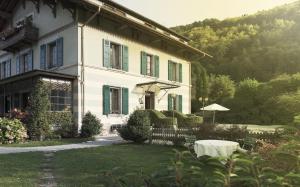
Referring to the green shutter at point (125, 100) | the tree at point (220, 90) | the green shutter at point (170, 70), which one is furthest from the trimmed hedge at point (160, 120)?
the tree at point (220, 90)

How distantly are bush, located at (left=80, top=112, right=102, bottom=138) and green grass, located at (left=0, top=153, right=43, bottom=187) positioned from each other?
6.26 metres

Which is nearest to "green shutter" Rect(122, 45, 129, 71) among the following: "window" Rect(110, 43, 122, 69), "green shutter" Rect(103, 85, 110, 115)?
"window" Rect(110, 43, 122, 69)

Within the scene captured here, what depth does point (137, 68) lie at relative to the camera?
20.9 meters

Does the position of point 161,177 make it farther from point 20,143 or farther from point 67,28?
point 67,28

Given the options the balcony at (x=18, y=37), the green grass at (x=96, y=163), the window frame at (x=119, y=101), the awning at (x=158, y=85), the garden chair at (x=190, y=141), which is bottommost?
the green grass at (x=96, y=163)

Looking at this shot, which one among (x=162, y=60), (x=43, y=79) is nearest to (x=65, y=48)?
(x=43, y=79)

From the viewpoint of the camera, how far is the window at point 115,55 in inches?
766

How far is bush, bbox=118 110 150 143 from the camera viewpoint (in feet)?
44.7

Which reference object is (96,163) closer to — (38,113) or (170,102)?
(38,113)

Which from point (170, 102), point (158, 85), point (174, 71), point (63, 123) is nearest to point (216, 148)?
point (63, 123)

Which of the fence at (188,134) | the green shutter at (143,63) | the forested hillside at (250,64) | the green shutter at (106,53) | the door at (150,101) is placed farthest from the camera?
the forested hillside at (250,64)

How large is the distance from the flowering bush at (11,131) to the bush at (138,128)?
4450mm

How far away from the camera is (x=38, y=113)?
15109 mm

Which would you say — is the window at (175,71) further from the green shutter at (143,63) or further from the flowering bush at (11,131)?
the flowering bush at (11,131)
